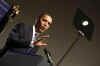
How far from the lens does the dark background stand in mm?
2281

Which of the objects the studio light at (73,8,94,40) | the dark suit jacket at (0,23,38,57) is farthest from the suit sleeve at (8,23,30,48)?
the studio light at (73,8,94,40)

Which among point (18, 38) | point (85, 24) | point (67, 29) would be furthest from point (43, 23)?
point (67, 29)

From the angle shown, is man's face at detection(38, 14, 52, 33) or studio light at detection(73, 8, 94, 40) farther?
studio light at detection(73, 8, 94, 40)

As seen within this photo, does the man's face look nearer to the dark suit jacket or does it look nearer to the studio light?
the dark suit jacket

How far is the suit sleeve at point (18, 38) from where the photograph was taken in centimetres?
85

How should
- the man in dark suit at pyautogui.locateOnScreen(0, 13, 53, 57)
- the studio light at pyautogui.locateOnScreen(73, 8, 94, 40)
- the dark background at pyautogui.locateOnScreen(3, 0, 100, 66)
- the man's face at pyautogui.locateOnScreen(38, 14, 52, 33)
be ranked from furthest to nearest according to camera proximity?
the dark background at pyautogui.locateOnScreen(3, 0, 100, 66) < the studio light at pyautogui.locateOnScreen(73, 8, 94, 40) < the man's face at pyautogui.locateOnScreen(38, 14, 52, 33) < the man in dark suit at pyautogui.locateOnScreen(0, 13, 53, 57)

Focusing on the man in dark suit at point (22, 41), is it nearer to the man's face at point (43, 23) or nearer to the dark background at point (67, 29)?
the man's face at point (43, 23)

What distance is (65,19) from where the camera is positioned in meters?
2.41

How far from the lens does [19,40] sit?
860mm

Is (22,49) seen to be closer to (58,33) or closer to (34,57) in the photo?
(34,57)

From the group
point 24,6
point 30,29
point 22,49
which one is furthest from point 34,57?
point 24,6

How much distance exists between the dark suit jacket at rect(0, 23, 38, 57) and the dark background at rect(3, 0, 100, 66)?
130 cm

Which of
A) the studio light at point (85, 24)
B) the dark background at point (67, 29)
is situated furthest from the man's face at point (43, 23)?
the dark background at point (67, 29)

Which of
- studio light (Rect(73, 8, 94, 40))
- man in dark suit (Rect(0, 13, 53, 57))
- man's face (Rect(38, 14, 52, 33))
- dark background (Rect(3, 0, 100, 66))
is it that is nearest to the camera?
man in dark suit (Rect(0, 13, 53, 57))
